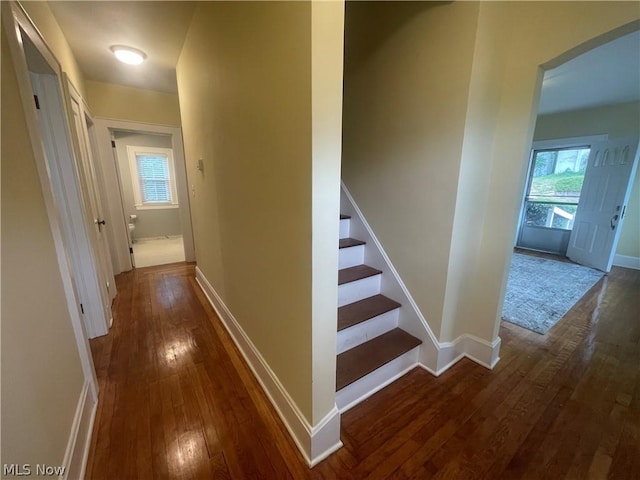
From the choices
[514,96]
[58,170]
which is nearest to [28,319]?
[58,170]

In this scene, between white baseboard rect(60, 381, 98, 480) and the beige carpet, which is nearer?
white baseboard rect(60, 381, 98, 480)

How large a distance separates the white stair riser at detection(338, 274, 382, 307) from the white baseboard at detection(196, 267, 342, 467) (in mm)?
701

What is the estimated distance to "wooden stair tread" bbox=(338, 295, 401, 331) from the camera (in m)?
1.75

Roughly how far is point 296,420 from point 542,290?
11.6 ft

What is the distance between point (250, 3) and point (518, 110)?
5.43 feet

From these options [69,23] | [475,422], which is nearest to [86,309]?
[69,23]

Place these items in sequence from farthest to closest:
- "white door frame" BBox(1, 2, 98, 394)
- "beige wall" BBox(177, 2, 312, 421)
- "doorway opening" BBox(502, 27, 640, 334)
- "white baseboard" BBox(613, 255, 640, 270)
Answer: "white baseboard" BBox(613, 255, 640, 270)
"doorway opening" BBox(502, 27, 640, 334)
"white door frame" BBox(1, 2, 98, 394)
"beige wall" BBox(177, 2, 312, 421)

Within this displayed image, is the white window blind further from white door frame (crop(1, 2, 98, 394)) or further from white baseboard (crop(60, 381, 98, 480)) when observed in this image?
white baseboard (crop(60, 381, 98, 480))

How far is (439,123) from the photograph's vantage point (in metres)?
1.58

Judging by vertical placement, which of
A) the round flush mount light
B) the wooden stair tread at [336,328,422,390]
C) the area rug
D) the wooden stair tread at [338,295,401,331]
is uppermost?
the round flush mount light

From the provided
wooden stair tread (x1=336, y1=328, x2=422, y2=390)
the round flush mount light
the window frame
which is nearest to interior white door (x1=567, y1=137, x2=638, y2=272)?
wooden stair tread (x1=336, y1=328, x2=422, y2=390)

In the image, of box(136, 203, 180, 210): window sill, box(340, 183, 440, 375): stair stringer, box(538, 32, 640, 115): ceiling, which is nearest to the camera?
box(340, 183, 440, 375): stair stringer

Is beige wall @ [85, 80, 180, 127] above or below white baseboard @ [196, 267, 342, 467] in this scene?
above

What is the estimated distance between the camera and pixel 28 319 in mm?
932
